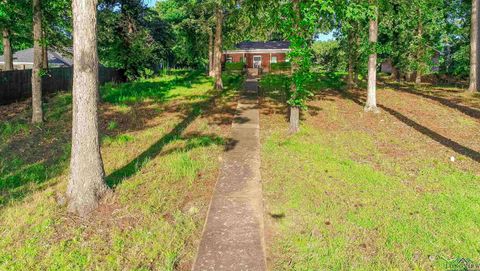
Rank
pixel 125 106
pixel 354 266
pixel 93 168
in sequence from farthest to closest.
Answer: pixel 125 106, pixel 93 168, pixel 354 266

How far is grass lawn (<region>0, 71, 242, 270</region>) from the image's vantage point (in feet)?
15.2

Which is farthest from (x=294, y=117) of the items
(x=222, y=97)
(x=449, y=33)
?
(x=449, y=33)

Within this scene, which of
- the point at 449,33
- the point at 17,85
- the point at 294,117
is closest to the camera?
the point at 294,117

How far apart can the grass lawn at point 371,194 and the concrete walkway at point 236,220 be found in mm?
202

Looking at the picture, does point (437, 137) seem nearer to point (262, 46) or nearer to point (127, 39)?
point (127, 39)

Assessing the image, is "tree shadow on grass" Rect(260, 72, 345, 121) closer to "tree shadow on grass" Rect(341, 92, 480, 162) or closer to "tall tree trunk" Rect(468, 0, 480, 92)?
"tree shadow on grass" Rect(341, 92, 480, 162)

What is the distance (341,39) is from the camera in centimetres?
2452

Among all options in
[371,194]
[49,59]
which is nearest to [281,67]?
[49,59]

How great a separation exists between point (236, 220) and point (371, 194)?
99.3 inches

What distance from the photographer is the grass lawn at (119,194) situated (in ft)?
15.2

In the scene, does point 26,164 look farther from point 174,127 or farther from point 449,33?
point 449,33

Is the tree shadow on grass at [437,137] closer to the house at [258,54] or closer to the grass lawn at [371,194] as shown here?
the grass lawn at [371,194]

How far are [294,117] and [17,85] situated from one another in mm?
14510

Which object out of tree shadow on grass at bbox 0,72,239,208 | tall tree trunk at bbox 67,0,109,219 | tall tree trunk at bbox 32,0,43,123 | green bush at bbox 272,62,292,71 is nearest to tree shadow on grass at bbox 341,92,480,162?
tree shadow on grass at bbox 0,72,239,208
